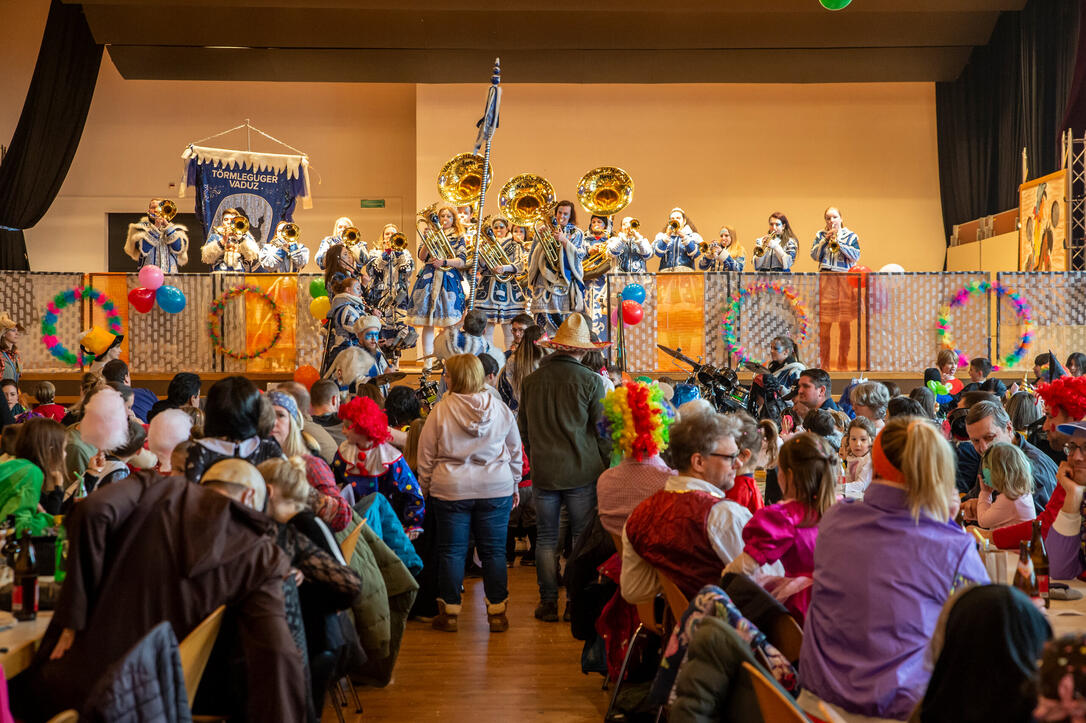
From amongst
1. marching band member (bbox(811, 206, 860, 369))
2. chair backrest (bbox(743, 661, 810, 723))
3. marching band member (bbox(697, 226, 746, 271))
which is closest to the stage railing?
marching band member (bbox(811, 206, 860, 369))

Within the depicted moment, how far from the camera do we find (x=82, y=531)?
7.60ft

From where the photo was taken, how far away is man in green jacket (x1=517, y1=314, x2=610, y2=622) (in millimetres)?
5277

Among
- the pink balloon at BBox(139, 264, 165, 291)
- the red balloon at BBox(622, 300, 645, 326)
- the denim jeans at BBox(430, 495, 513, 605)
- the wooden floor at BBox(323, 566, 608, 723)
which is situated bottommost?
the wooden floor at BBox(323, 566, 608, 723)

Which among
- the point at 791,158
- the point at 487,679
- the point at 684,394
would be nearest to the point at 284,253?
the point at 791,158

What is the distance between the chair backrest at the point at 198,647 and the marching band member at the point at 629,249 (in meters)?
11.5

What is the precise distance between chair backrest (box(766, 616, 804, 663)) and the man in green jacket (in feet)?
8.50

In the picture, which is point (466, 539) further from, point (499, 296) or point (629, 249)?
point (629, 249)

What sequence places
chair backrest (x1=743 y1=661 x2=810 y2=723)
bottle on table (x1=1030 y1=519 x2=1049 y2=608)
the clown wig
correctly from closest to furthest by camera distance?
chair backrest (x1=743 y1=661 x2=810 y2=723), bottle on table (x1=1030 y1=519 x2=1049 y2=608), the clown wig

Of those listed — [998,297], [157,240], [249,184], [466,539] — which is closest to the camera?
[466,539]

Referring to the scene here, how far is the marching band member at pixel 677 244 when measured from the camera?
13945mm

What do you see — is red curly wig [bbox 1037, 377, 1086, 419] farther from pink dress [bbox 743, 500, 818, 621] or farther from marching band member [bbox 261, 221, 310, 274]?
marching band member [bbox 261, 221, 310, 274]

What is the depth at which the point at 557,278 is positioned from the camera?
10.4 m

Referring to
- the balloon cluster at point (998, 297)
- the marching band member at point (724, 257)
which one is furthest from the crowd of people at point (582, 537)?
the marching band member at point (724, 257)

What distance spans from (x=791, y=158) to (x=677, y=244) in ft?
14.8
